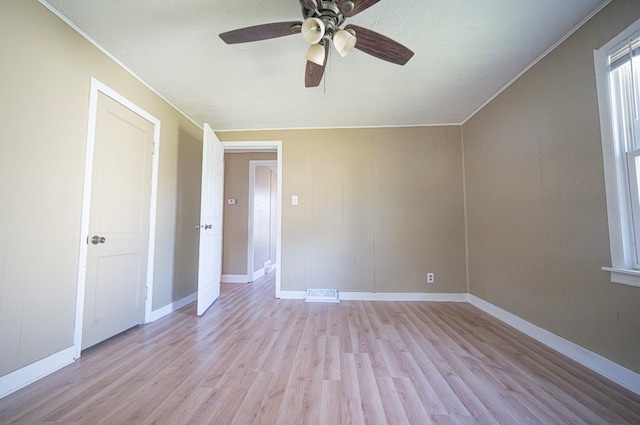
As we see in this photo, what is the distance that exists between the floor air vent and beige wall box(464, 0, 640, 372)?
1.82 m

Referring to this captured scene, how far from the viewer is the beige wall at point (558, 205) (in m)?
1.67

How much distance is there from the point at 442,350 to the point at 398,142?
2.59 m

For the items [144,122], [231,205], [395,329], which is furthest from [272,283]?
[144,122]

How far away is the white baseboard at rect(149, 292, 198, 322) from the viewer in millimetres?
2709

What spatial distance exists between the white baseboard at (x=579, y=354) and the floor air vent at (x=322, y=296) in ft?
6.04

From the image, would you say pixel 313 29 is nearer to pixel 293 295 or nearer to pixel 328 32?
pixel 328 32

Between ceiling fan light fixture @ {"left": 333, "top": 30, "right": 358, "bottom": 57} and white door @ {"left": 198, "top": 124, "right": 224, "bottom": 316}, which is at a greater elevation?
ceiling fan light fixture @ {"left": 333, "top": 30, "right": 358, "bottom": 57}

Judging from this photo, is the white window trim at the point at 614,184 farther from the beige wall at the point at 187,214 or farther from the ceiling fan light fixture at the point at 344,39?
the beige wall at the point at 187,214

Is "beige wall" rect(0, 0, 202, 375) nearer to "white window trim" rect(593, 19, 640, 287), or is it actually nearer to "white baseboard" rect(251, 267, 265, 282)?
"white baseboard" rect(251, 267, 265, 282)

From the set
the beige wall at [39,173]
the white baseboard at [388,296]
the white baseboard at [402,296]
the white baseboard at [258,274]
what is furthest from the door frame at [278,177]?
the beige wall at [39,173]

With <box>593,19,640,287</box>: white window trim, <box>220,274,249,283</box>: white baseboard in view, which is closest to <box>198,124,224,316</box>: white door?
<box>220,274,249,283</box>: white baseboard

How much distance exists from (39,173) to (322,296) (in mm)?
2937

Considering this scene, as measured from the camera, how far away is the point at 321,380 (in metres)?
1.62

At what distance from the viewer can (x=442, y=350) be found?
2.04m
